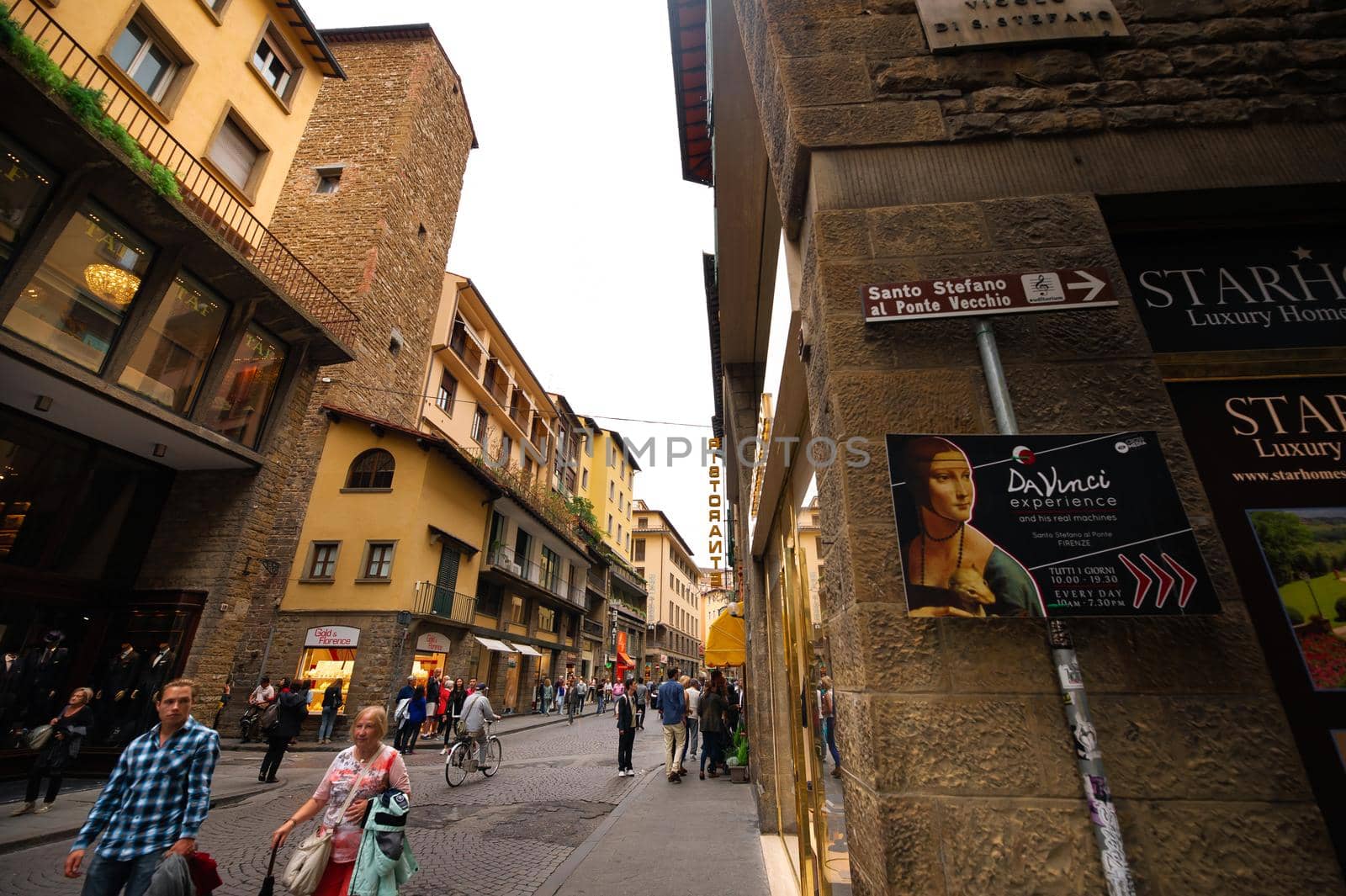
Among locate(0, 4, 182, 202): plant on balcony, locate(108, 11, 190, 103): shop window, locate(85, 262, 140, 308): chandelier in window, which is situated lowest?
locate(85, 262, 140, 308): chandelier in window

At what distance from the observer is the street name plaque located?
9.23 ft

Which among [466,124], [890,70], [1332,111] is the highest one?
[466,124]

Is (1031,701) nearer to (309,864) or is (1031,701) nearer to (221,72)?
(309,864)

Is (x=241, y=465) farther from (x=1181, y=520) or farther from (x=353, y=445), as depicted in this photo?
(x=1181, y=520)

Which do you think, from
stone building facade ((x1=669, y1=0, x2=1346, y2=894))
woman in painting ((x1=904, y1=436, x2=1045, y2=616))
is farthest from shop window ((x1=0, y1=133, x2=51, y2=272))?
woman in painting ((x1=904, y1=436, x2=1045, y2=616))

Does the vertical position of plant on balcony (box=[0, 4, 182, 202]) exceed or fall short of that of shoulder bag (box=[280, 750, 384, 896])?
it exceeds it

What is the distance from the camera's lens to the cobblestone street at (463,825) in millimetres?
4660

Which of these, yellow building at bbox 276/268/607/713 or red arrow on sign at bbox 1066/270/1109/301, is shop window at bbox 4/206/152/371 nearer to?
yellow building at bbox 276/268/607/713

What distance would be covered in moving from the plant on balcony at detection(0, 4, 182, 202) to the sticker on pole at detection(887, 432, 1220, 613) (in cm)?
1027

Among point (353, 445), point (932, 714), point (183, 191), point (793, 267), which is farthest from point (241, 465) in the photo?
point (932, 714)

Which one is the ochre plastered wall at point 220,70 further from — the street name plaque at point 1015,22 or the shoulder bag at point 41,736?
the street name plaque at point 1015,22

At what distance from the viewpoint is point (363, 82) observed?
23.3m

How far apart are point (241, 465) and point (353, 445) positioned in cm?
756

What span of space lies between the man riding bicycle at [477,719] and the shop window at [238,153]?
10.7 metres
